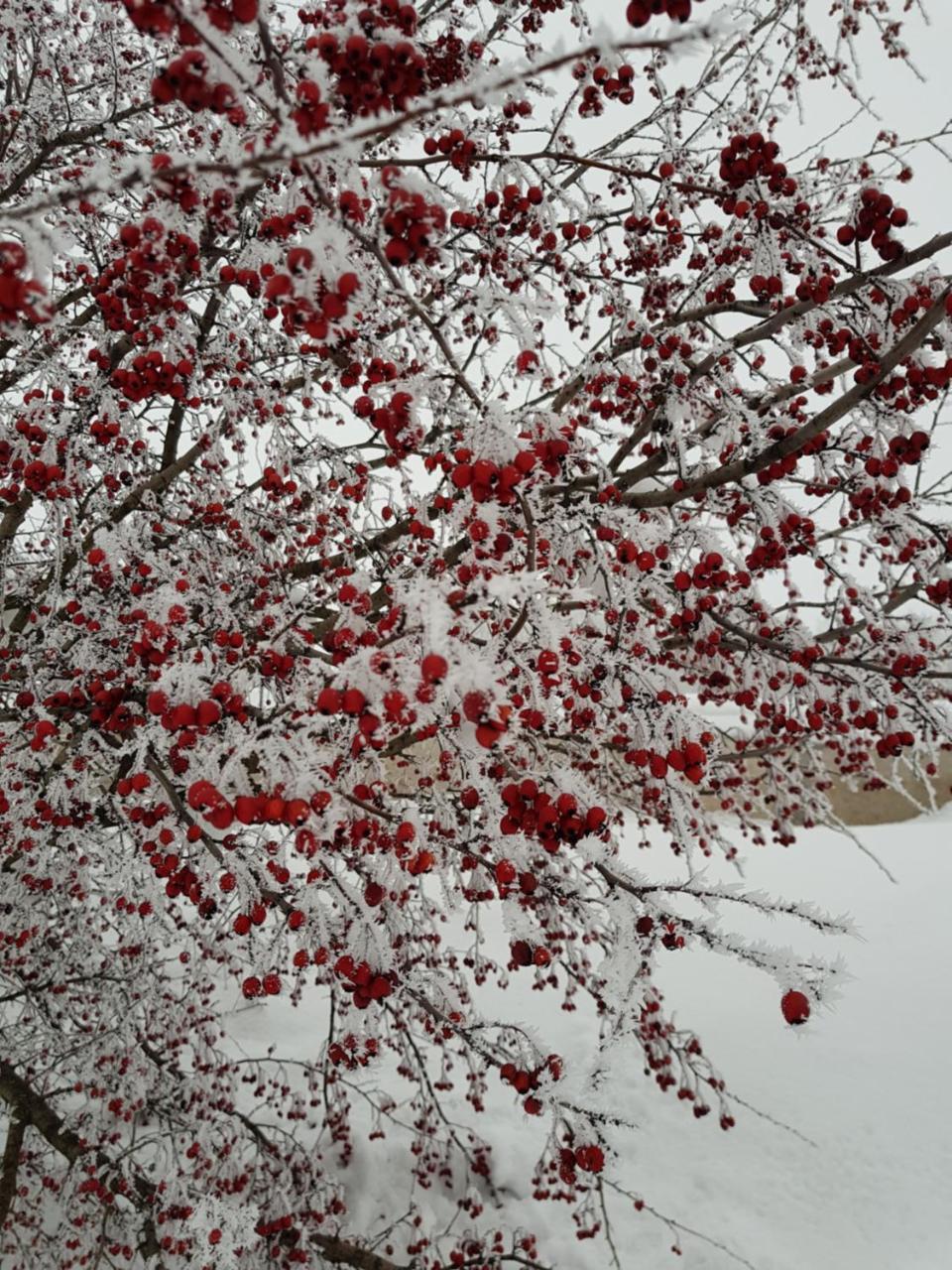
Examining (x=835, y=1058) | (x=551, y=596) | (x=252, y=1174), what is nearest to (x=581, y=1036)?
(x=835, y=1058)

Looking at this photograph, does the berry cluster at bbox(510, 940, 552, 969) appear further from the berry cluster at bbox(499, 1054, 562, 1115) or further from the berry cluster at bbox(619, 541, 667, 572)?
Result: the berry cluster at bbox(619, 541, 667, 572)

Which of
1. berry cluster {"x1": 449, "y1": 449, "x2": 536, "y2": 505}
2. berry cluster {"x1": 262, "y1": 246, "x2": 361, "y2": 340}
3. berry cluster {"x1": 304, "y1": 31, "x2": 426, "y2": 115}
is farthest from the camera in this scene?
berry cluster {"x1": 449, "y1": 449, "x2": 536, "y2": 505}

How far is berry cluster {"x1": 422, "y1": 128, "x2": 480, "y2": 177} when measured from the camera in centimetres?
196

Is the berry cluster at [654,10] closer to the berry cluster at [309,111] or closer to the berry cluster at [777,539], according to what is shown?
the berry cluster at [309,111]

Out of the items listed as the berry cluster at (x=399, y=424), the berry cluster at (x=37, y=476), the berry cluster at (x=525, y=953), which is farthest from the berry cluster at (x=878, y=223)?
the berry cluster at (x=37, y=476)

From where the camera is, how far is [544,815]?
5.66ft

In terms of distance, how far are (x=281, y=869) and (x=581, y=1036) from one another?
5763 millimetres

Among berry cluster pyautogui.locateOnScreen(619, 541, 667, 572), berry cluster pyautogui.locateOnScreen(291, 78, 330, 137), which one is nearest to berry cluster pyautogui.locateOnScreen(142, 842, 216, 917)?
berry cluster pyautogui.locateOnScreen(619, 541, 667, 572)

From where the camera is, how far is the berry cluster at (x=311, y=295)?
4.17 ft

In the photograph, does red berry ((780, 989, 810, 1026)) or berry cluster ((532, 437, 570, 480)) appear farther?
berry cluster ((532, 437, 570, 480))

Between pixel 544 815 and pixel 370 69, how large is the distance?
1597 millimetres

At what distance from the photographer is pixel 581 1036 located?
6.97 metres

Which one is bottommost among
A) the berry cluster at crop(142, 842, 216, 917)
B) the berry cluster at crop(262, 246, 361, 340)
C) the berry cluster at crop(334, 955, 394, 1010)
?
the berry cluster at crop(334, 955, 394, 1010)

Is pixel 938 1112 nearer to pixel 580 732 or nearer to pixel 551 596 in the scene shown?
pixel 580 732
